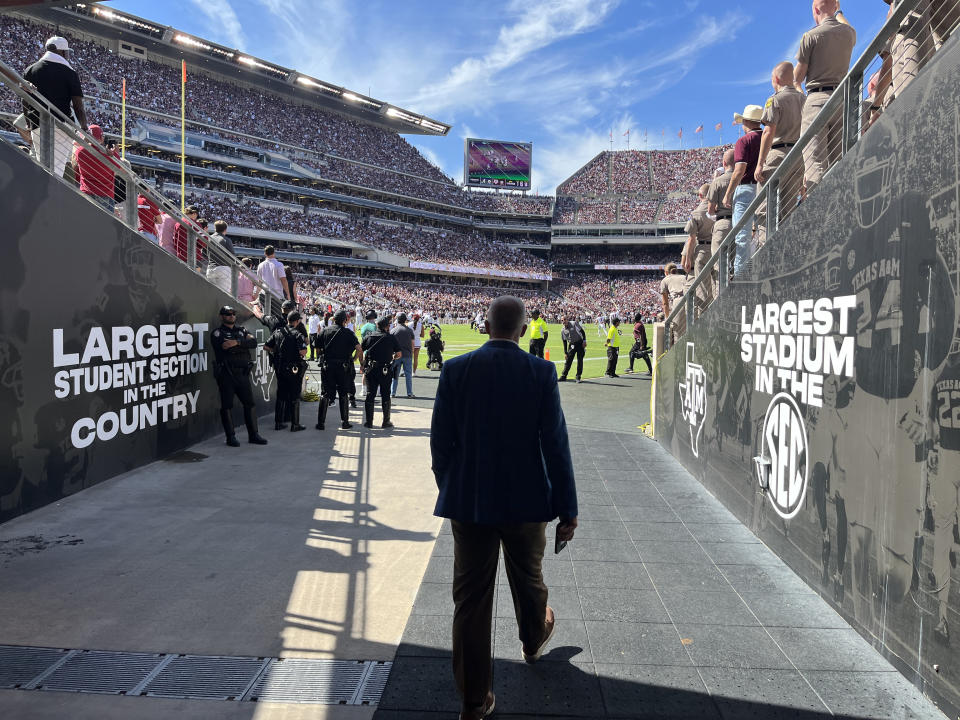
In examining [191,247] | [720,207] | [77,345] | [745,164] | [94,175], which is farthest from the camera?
[191,247]

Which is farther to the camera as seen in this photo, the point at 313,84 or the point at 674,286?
the point at 313,84

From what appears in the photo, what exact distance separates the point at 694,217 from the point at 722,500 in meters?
4.18

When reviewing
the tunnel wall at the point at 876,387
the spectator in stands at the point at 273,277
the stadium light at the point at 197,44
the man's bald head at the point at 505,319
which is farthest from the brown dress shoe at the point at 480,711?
the stadium light at the point at 197,44

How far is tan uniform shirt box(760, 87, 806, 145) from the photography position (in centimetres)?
545

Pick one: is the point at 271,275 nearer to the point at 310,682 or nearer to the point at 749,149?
the point at 749,149

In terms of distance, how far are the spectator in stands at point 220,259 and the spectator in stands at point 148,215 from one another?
49.7 inches

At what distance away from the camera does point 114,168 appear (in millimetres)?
6695

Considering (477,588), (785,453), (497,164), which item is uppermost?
(497,164)

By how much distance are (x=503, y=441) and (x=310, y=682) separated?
1469 mm


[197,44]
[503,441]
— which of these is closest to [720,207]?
[503,441]

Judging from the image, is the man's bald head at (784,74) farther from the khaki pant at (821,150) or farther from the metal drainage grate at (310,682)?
the metal drainage grate at (310,682)

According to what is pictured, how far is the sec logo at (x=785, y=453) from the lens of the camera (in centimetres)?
393

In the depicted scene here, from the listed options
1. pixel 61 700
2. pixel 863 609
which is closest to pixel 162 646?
pixel 61 700

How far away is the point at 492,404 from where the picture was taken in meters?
2.49
